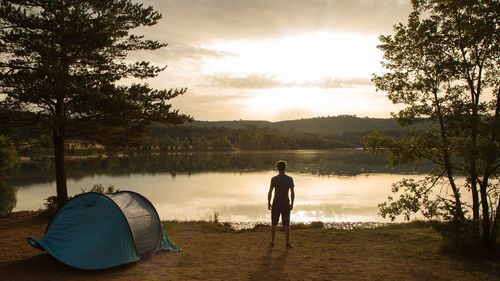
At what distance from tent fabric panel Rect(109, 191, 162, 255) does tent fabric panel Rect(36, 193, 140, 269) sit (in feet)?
0.94

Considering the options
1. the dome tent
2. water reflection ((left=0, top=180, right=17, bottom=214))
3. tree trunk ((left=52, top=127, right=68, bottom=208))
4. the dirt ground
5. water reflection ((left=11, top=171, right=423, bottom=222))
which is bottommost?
water reflection ((left=11, top=171, right=423, bottom=222))


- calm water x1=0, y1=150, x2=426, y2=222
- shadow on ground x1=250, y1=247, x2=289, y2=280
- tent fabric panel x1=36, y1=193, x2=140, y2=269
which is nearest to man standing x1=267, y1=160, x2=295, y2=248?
shadow on ground x1=250, y1=247, x2=289, y2=280

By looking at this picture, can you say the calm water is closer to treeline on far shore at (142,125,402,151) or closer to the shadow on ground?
the shadow on ground

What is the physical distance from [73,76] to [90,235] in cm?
690

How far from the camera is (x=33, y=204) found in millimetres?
25984

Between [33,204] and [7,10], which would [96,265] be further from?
[33,204]

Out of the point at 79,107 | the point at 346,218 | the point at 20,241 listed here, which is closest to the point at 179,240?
the point at 20,241

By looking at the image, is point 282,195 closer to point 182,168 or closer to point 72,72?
point 72,72

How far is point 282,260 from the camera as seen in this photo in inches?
385

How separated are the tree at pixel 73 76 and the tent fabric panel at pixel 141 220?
4.67 meters

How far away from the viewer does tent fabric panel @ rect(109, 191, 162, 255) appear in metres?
→ 9.96

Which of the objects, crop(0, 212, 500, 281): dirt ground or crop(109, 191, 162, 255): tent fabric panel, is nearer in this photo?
crop(0, 212, 500, 281): dirt ground

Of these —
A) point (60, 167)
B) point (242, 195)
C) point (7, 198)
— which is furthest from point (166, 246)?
point (7, 198)

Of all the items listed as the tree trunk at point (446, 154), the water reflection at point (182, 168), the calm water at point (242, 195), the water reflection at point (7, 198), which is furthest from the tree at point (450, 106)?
the water reflection at point (182, 168)
